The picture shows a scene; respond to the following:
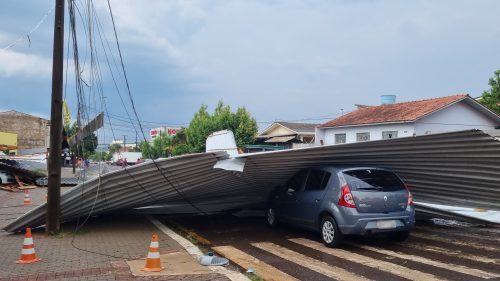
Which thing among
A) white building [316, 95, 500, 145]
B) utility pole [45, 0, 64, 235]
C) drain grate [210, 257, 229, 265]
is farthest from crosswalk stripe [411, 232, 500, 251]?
white building [316, 95, 500, 145]

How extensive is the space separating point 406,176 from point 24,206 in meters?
13.2

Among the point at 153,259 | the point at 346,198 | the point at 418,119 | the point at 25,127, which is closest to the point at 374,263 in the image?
the point at 346,198

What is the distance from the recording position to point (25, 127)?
7306cm

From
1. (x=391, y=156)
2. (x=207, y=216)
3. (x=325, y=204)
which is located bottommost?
(x=207, y=216)

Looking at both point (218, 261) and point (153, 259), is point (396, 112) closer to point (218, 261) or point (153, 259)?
point (218, 261)

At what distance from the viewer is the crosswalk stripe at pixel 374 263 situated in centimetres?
668

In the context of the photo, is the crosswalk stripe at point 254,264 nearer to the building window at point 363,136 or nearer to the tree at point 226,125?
the building window at point 363,136

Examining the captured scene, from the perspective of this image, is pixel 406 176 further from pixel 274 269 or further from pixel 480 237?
pixel 274 269

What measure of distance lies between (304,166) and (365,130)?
78.8ft

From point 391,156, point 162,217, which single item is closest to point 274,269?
point 391,156

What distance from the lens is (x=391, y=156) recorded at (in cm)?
968

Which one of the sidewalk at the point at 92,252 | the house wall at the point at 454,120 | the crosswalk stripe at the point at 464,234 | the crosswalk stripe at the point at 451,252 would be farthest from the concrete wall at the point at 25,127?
the crosswalk stripe at the point at 451,252

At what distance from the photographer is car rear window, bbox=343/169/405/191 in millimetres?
8711

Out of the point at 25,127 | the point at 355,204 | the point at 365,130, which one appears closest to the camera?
the point at 355,204
